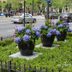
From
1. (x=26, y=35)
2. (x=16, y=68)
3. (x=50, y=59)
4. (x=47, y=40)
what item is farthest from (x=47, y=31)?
(x=16, y=68)

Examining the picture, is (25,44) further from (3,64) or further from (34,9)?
(34,9)

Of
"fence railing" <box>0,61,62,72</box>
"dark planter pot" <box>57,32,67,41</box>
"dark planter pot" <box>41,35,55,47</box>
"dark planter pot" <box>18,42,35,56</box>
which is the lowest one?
"dark planter pot" <box>57,32,67,41</box>

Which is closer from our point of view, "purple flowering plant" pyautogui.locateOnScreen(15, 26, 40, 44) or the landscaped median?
the landscaped median

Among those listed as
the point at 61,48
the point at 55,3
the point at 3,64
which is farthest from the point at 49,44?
the point at 55,3

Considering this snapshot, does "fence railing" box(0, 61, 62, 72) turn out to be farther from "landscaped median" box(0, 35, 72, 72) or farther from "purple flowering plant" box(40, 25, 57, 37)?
"purple flowering plant" box(40, 25, 57, 37)

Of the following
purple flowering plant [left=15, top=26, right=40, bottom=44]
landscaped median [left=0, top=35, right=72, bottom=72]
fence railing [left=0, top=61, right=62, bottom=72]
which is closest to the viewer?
fence railing [left=0, top=61, right=62, bottom=72]

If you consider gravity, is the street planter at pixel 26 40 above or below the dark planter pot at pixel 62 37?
above

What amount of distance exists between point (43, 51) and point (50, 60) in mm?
1685

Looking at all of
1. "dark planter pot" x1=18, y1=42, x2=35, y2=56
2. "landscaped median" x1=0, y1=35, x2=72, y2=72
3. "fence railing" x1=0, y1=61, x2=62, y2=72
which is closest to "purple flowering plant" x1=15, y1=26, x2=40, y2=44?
"dark planter pot" x1=18, y1=42, x2=35, y2=56

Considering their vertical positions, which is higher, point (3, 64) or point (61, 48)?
point (3, 64)

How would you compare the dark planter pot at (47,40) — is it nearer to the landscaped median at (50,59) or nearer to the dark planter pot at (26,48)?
the landscaped median at (50,59)

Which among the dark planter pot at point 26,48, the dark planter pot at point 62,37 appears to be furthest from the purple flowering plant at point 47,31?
the dark planter pot at point 26,48

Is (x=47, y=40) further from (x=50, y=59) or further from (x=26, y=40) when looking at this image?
(x=50, y=59)

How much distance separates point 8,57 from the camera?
32.2ft
